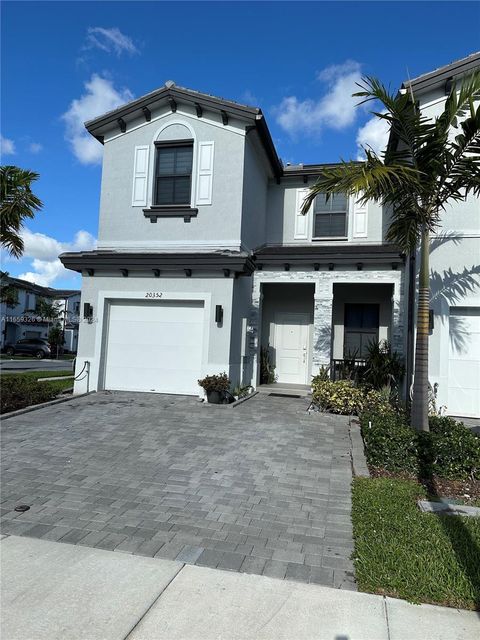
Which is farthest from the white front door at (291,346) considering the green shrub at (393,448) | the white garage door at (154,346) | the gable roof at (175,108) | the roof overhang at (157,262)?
the green shrub at (393,448)

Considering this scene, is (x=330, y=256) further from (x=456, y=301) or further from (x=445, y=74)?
(x=445, y=74)

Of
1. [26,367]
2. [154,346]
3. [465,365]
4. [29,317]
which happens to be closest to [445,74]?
Result: [465,365]

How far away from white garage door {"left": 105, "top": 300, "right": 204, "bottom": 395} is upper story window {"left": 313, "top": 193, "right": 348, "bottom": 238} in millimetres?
4885

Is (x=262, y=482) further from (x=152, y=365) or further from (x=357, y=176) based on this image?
(x=152, y=365)

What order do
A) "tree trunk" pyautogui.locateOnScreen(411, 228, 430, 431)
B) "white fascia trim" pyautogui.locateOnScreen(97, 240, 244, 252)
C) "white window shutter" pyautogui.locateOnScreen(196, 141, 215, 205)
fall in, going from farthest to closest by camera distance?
"white window shutter" pyautogui.locateOnScreen(196, 141, 215, 205)
"white fascia trim" pyautogui.locateOnScreen(97, 240, 244, 252)
"tree trunk" pyautogui.locateOnScreen(411, 228, 430, 431)

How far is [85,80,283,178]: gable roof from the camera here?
1138 centimetres

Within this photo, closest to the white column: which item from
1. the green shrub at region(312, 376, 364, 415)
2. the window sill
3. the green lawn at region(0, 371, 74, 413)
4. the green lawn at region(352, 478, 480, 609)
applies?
the green shrub at region(312, 376, 364, 415)

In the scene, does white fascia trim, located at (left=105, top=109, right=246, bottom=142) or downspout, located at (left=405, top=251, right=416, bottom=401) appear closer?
downspout, located at (left=405, top=251, right=416, bottom=401)

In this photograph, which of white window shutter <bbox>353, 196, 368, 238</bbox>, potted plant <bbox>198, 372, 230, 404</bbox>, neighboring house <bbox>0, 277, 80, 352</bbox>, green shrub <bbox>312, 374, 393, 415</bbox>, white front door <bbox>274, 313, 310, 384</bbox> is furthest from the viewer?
neighboring house <bbox>0, 277, 80, 352</bbox>

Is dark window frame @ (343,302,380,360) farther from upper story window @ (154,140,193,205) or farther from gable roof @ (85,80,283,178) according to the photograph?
upper story window @ (154,140,193,205)

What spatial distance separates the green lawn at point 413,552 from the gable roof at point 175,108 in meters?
9.76

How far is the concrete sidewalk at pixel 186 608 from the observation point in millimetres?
2820

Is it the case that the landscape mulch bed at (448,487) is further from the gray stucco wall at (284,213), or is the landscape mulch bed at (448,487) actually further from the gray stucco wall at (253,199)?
the gray stucco wall at (284,213)

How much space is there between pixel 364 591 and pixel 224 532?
57.8 inches
